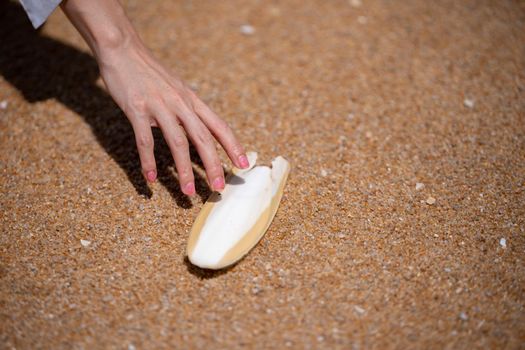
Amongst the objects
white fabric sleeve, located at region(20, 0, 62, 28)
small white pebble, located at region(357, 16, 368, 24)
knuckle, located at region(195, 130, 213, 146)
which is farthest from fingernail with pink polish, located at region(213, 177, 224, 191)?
small white pebble, located at region(357, 16, 368, 24)

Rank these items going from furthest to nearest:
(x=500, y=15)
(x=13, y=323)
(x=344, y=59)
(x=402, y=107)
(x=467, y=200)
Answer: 1. (x=500, y=15)
2. (x=344, y=59)
3. (x=402, y=107)
4. (x=467, y=200)
5. (x=13, y=323)

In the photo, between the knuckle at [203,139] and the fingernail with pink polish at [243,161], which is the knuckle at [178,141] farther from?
the fingernail with pink polish at [243,161]

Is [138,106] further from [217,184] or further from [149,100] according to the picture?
[217,184]

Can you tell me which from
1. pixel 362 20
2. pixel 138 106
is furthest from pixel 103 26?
pixel 362 20

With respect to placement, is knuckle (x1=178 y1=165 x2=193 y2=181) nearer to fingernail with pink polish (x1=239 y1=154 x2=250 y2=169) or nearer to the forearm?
fingernail with pink polish (x1=239 y1=154 x2=250 y2=169)

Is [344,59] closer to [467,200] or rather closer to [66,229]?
[467,200]

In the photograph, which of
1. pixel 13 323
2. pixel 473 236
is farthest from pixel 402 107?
pixel 13 323

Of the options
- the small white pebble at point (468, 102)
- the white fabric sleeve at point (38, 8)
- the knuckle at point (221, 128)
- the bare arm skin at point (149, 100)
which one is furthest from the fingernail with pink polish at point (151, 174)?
the small white pebble at point (468, 102)
